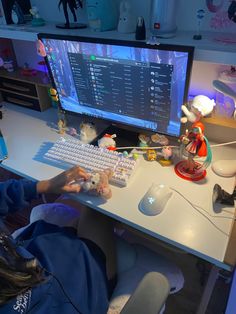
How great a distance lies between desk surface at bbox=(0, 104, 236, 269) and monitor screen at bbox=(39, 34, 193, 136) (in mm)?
189

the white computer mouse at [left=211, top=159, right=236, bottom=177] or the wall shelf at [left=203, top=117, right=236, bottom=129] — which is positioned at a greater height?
the wall shelf at [left=203, top=117, right=236, bottom=129]

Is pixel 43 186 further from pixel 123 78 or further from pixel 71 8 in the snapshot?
pixel 71 8

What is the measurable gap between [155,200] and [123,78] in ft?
1.57

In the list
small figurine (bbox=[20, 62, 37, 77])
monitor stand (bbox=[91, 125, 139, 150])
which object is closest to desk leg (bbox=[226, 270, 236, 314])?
monitor stand (bbox=[91, 125, 139, 150])

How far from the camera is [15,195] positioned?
92cm

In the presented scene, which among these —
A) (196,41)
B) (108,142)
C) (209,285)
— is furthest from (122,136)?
(209,285)

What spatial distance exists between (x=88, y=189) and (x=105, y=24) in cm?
70

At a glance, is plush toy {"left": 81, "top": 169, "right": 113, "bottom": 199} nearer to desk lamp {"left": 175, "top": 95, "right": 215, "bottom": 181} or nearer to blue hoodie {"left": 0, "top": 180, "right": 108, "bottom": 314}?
blue hoodie {"left": 0, "top": 180, "right": 108, "bottom": 314}

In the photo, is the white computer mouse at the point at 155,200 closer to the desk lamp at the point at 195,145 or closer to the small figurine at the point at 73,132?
the desk lamp at the point at 195,145

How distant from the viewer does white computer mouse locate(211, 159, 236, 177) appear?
0.97 metres

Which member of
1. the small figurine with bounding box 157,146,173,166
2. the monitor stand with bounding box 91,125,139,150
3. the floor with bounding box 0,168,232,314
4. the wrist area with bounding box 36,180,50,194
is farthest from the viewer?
the floor with bounding box 0,168,232,314

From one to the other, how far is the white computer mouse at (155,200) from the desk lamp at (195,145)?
0.13m

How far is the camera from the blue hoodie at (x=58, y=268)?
68cm

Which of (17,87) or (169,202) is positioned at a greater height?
(17,87)
